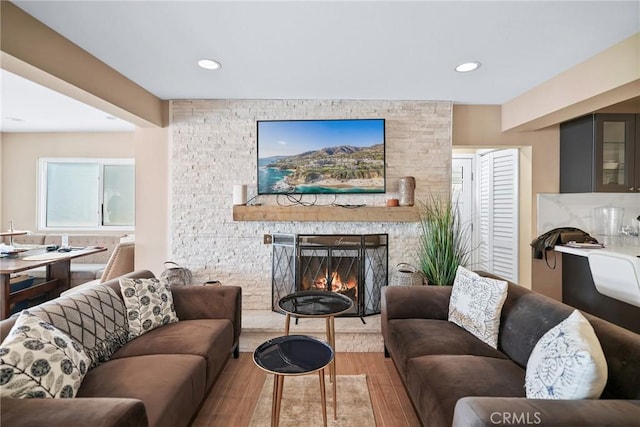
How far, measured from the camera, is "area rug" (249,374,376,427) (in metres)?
1.85

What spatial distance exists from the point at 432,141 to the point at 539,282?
2.02m

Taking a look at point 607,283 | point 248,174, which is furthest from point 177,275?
point 607,283

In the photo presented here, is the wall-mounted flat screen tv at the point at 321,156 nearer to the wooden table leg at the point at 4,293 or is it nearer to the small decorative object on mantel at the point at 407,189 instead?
the small decorative object on mantel at the point at 407,189

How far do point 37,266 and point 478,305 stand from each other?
13.6ft

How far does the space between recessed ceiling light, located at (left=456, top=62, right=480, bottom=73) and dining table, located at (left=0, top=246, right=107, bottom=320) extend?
4407mm

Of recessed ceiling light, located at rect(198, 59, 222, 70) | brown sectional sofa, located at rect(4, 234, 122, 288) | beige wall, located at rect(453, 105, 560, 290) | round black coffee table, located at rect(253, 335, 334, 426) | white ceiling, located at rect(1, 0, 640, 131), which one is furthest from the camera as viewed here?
brown sectional sofa, located at rect(4, 234, 122, 288)

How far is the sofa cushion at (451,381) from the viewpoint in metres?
1.40

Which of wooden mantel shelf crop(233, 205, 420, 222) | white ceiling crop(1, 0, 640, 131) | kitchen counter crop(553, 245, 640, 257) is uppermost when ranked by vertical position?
white ceiling crop(1, 0, 640, 131)

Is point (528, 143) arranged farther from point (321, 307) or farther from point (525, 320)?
point (321, 307)

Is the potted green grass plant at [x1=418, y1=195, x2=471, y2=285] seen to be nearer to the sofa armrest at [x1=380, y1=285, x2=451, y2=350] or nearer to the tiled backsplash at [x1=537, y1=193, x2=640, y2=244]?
the sofa armrest at [x1=380, y1=285, x2=451, y2=350]

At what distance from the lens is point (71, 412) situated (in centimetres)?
105

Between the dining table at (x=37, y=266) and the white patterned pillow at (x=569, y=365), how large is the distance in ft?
13.7

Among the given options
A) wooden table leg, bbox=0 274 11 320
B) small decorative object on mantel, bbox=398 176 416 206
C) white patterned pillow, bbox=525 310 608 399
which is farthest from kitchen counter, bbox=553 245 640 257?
wooden table leg, bbox=0 274 11 320

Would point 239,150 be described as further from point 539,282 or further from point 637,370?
point 539,282
